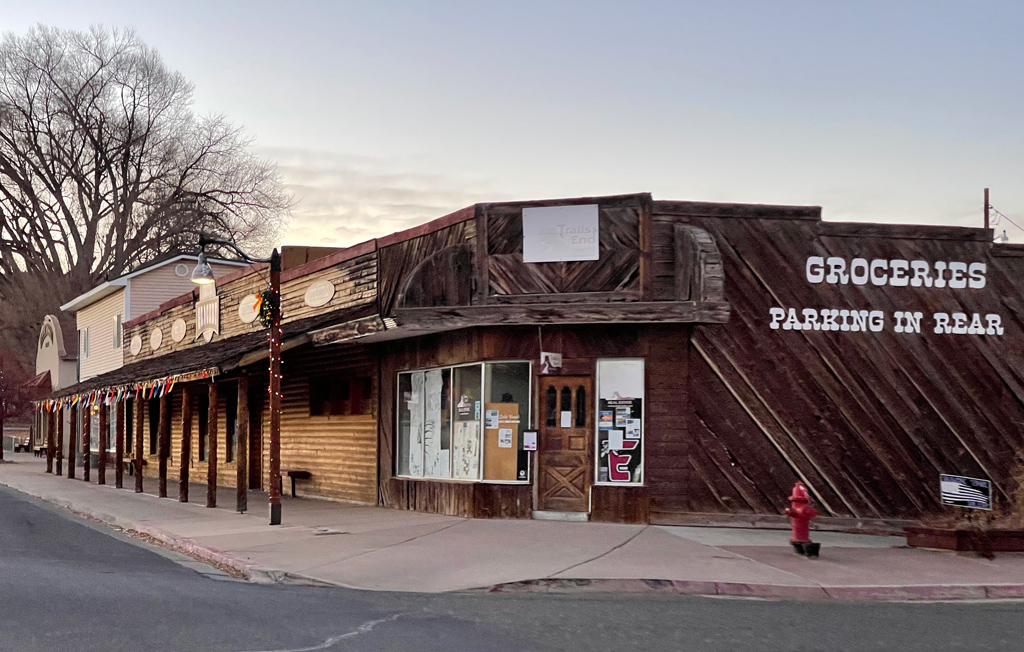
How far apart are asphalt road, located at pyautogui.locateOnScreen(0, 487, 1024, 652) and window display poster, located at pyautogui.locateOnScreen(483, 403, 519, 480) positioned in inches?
→ 235

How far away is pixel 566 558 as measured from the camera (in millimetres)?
12742

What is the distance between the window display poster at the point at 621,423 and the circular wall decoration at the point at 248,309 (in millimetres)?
11678

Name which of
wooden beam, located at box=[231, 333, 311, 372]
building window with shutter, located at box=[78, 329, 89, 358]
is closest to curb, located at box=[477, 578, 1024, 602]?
wooden beam, located at box=[231, 333, 311, 372]

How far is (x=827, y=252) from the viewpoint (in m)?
16.6

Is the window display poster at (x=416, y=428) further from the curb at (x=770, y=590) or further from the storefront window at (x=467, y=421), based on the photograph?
the curb at (x=770, y=590)

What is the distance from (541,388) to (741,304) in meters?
3.39

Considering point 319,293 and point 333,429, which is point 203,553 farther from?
point 319,293

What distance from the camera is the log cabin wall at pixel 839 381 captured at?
16188mm

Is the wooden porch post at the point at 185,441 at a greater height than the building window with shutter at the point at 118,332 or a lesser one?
lesser

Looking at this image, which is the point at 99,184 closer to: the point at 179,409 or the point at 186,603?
the point at 179,409

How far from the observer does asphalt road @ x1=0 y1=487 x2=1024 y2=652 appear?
7.98 meters

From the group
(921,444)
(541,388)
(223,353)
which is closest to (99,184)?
(223,353)

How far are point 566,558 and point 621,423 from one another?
3899 mm

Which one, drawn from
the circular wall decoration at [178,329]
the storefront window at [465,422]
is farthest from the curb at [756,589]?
the circular wall decoration at [178,329]
